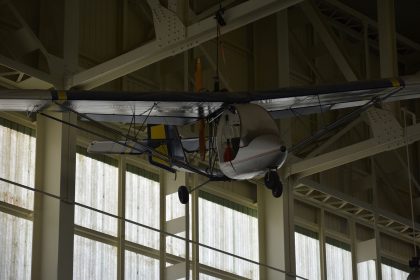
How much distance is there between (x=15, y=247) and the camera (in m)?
16.5

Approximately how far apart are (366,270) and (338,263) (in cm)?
94

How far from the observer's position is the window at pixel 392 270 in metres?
24.5

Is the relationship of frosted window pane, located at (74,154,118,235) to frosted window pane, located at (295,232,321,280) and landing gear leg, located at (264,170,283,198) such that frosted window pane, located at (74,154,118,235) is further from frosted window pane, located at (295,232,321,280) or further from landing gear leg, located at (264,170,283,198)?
frosted window pane, located at (295,232,321,280)

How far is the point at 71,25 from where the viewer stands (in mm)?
17422

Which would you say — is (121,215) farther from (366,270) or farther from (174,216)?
(366,270)

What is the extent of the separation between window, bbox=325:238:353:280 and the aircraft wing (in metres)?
7.94

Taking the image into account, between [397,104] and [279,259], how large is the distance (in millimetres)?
4185

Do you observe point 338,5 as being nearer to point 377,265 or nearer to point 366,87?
point 377,265

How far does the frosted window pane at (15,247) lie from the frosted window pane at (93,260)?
Result: 864mm

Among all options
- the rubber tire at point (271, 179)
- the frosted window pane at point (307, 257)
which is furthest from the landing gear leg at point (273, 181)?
the frosted window pane at point (307, 257)

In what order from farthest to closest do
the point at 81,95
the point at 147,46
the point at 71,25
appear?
the point at 71,25 → the point at 147,46 → the point at 81,95

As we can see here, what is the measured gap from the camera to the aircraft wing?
14281 millimetres

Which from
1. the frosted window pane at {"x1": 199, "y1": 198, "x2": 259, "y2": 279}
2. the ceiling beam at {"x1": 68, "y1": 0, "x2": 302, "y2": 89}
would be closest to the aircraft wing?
the ceiling beam at {"x1": 68, "y1": 0, "x2": 302, "y2": 89}

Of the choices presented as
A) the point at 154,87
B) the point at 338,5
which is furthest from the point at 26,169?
the point at 338,5
